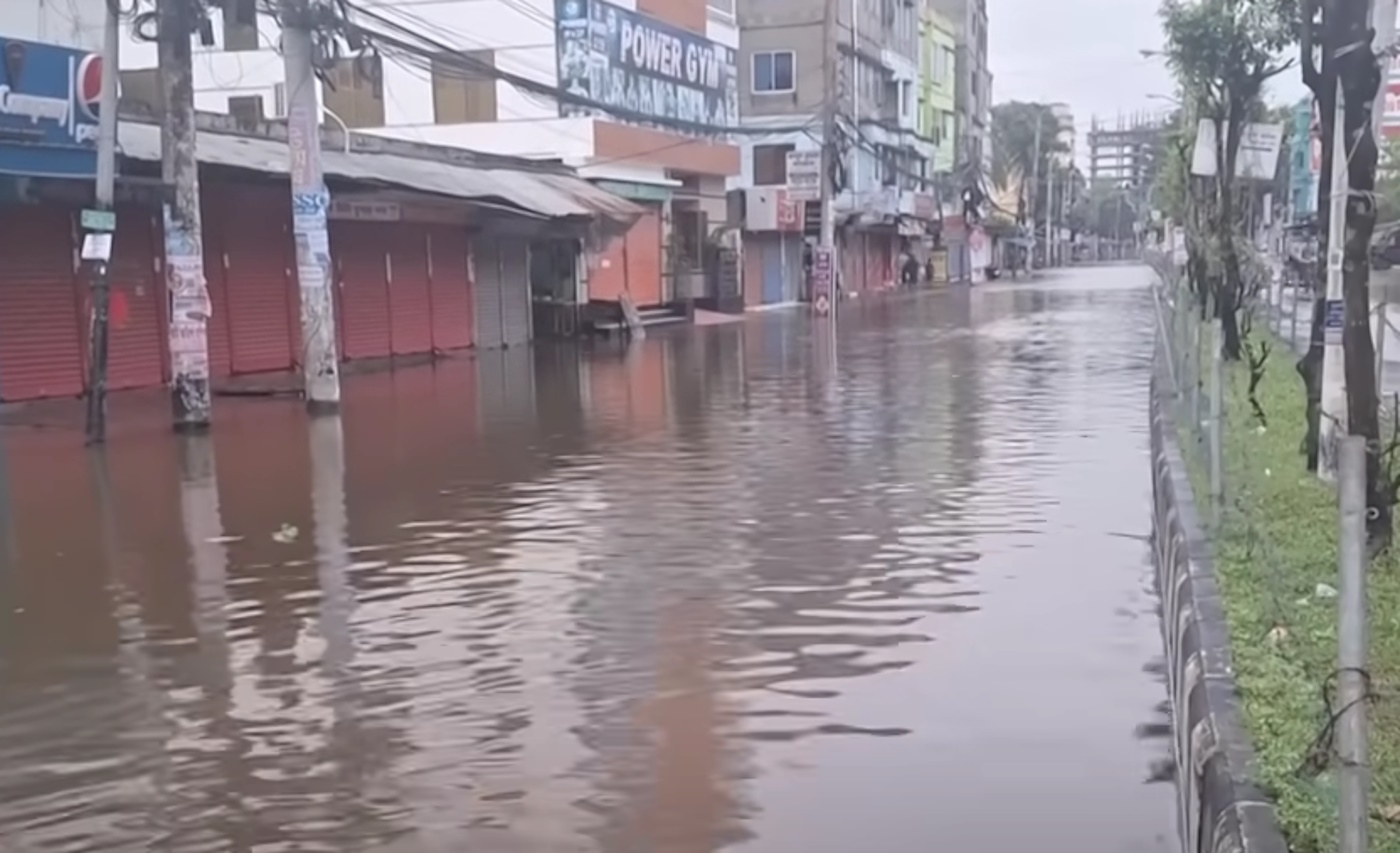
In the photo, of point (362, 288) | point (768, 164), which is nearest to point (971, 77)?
point (768, 164)

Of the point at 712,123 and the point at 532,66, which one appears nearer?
the point at 532,66

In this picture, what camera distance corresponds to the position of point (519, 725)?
20.7 feet

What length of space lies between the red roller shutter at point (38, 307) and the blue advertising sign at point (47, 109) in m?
1.40

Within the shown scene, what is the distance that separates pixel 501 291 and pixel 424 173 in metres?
5.49

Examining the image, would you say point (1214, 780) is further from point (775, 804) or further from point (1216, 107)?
point (1216, 107)

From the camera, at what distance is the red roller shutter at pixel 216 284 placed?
74.1ft

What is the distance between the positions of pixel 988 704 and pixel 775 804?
137cm

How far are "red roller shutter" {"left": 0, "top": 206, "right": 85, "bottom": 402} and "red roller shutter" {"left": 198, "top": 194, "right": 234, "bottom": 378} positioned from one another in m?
2.66

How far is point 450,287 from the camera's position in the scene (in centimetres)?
2964

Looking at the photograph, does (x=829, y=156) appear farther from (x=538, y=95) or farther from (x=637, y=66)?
(x=538, y=95)

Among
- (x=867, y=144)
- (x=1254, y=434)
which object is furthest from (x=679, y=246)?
(x=1254, y=434)

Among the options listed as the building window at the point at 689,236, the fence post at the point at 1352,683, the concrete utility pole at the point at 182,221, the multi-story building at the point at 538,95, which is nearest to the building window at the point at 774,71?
the building window at the point at 689,236

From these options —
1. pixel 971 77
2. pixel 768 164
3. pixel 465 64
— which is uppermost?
pixel 971 77

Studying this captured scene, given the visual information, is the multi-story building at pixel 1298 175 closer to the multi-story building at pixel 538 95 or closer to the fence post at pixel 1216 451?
the multi-story building at pixel 538 95
